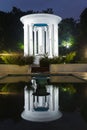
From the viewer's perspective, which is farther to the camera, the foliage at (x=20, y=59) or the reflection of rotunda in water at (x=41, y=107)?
the foliage at (x=20, y=59)

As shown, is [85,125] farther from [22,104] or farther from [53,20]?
[53,20]

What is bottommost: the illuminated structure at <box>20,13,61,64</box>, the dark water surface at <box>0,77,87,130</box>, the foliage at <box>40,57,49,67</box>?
the dark water surface at <box>0,77,87,130</box>

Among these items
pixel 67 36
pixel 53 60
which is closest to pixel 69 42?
pixel 67 36

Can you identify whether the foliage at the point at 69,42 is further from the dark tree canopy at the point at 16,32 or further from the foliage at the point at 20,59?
the foliage at the point at 20,59

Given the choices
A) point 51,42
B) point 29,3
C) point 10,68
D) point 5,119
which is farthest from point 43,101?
point 29,3

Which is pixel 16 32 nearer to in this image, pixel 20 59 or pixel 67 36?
pixel 67 36

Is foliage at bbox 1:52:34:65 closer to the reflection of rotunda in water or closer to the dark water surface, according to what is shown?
the reflection of rotunda in water

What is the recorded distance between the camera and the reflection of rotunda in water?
230 inches

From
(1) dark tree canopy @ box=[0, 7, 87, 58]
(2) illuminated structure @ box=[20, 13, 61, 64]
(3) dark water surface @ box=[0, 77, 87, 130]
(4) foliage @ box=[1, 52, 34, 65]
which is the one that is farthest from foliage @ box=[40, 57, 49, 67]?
(3) dark water surface @ box=[0, 77, 87, 130]

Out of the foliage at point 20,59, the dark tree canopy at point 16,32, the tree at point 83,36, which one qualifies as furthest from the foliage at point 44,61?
the dark tree canopy at point 16,32

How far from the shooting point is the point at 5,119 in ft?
18.8

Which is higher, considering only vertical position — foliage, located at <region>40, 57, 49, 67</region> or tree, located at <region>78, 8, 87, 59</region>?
tree, located at <region>78, 8, 87, 59</region>

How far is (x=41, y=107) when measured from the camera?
23.0ft

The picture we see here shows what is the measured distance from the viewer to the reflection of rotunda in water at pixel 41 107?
19.2 feet
